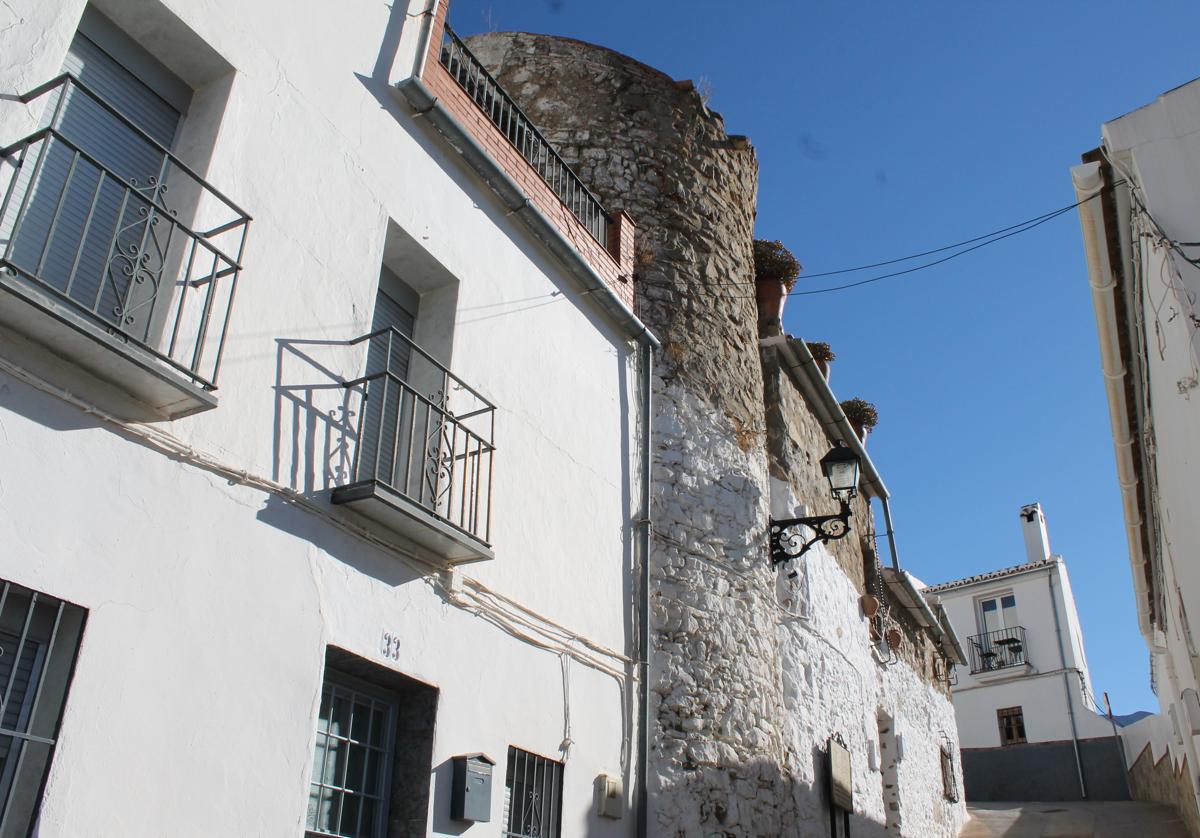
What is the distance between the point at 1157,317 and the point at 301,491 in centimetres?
688

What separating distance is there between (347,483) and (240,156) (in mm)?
1706

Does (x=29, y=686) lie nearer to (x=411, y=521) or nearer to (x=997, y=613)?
(x=411, y=521)

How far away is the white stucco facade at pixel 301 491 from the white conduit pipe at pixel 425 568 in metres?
0.01

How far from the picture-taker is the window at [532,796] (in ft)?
19.2

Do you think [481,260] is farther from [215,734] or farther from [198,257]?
[215,734]

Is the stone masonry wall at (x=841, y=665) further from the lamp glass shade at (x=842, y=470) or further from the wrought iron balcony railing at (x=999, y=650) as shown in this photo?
the wrought iron balcony railing at (x=999, y=650)

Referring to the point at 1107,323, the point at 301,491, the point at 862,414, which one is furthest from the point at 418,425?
the point at 862,414

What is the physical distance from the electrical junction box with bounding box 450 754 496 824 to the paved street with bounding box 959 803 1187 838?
1268 cm

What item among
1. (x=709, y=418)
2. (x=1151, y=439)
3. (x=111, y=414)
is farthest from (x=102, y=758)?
(x=1151, y=439)

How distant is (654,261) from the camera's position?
911 centimetres

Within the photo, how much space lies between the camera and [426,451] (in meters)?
5.52

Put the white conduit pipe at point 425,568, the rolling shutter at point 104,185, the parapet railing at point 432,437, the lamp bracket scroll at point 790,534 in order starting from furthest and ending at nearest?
1. the lamp bracket scroll at point 790,534
2. the parapet railing at point 432,437
3. the rolling shutter at point 104,185
4. the white conduit pipe at point 425,568

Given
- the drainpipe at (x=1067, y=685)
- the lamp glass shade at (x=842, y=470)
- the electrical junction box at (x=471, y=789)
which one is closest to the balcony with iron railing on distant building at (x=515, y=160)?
the lamp glass shade at (x=842, y=470)

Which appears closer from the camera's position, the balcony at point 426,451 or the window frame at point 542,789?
the balcony at point 426,451
